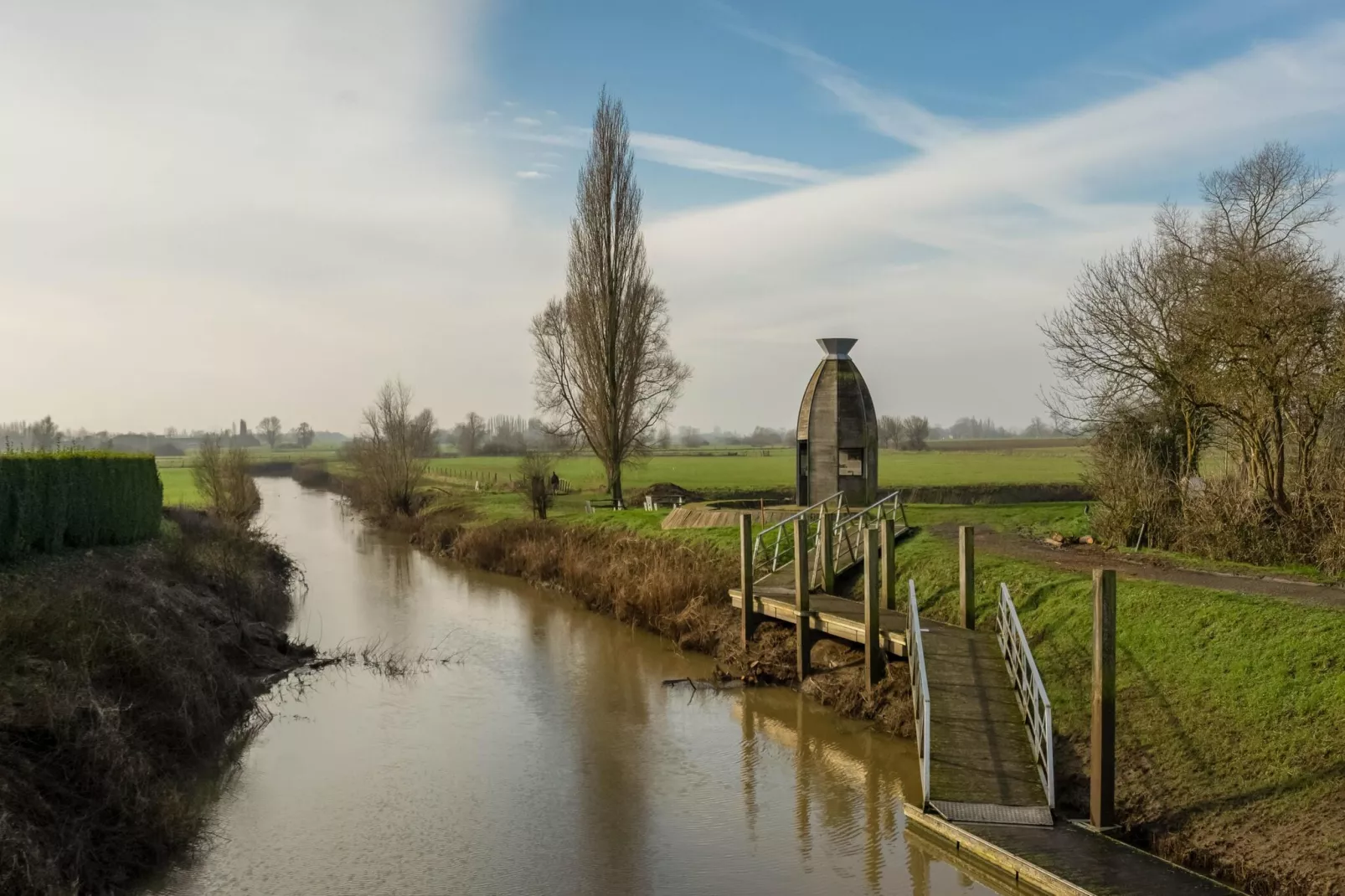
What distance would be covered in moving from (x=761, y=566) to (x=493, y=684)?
5891 millimetres

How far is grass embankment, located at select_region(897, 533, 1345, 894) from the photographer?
8211mm

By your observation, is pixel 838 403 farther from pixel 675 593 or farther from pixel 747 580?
pixel 747 580

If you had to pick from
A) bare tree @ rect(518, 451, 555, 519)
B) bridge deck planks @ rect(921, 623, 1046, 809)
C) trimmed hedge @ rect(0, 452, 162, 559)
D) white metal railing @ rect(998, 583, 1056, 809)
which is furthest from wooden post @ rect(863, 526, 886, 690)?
bare tree @ rect(518, 451, 555, 519)

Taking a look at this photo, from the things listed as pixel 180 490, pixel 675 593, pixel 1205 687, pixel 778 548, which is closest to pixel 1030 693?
pixel 1205 687

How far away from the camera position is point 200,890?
9.43 m

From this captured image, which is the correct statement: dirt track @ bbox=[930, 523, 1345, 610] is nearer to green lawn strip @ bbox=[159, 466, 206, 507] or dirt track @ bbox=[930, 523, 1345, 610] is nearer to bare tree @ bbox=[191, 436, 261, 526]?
bare tree @ bbox=[191, 436, 261, 526]

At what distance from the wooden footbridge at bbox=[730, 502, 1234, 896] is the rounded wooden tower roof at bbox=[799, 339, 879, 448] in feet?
20.8

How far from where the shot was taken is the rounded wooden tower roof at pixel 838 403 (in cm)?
2409

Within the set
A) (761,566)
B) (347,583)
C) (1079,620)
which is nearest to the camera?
(1079,620)

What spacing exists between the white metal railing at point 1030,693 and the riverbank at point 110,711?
8.61 m

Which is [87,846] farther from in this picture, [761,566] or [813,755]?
[761,566]

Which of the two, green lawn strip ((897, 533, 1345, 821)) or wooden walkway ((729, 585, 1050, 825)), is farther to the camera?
wooden walkway ((729, 585, 1050, 825))

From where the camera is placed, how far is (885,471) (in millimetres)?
59438

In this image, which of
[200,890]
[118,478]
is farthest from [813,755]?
[118,478]
